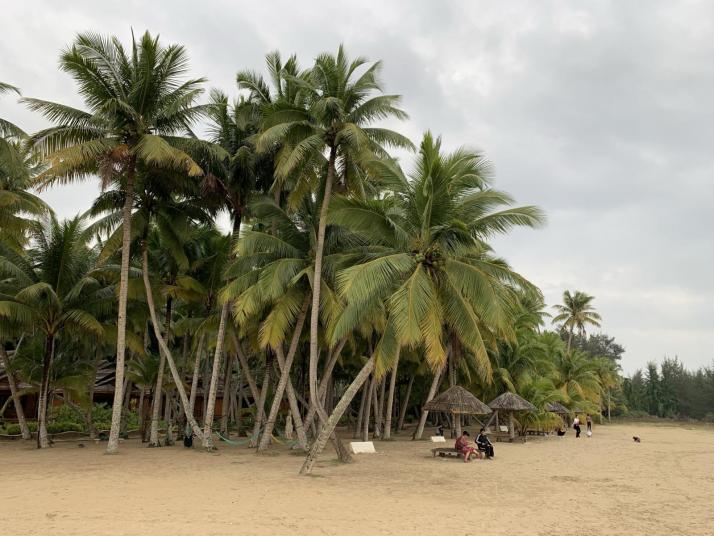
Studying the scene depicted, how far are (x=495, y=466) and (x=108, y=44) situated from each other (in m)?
17.4

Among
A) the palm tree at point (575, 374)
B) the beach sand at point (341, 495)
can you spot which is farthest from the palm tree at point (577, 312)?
the beach sand at point (341, 495)

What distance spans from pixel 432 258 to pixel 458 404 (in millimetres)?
8167

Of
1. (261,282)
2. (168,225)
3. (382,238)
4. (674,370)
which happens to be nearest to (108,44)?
(168,225)

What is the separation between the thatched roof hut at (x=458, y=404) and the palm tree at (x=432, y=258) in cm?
608

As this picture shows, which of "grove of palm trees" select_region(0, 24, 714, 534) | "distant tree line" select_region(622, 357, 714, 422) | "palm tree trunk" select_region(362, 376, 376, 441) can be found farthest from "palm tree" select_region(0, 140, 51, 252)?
→ "distant tree line" select_region(622, 357, 714, 422)

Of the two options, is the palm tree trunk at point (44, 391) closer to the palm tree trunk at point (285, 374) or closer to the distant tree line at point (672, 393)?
the palm tree trunk at point (285, 374)

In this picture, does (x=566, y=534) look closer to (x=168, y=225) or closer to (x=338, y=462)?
(x=338, y=462)

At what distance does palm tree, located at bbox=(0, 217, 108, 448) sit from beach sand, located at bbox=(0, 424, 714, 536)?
13.0 ft

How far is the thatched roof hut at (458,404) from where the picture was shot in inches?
788

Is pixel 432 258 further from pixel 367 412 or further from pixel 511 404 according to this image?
pixel 511 404

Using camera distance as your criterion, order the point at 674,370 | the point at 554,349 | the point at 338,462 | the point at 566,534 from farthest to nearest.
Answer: the point at 674,370, the point at 554,349, the point at 338,462, the point at 566,534

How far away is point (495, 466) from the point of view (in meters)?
16.7

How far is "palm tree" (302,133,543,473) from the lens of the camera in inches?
513

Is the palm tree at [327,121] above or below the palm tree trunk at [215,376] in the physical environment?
above
